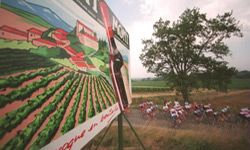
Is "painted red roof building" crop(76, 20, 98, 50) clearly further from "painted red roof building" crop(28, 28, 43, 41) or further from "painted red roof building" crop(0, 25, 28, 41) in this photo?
"painted red roof building" crop(0, 25, 28, 41)

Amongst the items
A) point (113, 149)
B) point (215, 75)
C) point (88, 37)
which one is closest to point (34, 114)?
point (88, 37)

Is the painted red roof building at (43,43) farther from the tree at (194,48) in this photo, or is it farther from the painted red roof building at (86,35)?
the tree at (194,48)

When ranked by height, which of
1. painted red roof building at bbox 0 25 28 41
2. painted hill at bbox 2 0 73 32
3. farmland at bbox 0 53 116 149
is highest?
painted hill at bbox 2 0 73 32

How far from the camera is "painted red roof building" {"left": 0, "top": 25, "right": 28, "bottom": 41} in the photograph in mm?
1017

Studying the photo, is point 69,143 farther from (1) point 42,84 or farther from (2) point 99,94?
(2) point 99,94

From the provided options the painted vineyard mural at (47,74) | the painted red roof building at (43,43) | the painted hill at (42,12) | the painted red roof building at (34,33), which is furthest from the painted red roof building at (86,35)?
the painted red roof building at (34,33)

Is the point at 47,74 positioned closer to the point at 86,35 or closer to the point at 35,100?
the point at 35,100

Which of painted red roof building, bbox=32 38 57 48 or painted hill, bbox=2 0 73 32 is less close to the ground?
painted hill, bbox=2 0 73 32

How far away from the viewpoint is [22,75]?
45.2 inches

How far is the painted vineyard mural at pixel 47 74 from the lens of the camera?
105cm

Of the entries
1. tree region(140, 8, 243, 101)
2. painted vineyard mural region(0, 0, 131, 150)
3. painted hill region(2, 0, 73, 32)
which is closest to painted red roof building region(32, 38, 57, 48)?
painted vineyard mural region(0, 0, 131, 150)

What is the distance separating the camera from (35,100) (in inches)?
49.3

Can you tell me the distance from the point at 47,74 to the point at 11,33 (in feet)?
1.25

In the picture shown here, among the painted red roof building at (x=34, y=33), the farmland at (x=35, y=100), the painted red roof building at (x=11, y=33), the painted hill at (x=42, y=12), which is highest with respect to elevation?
the painted hill at (x=42, y=12)
